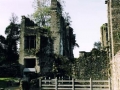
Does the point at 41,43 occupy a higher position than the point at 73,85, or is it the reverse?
the point at 41,43

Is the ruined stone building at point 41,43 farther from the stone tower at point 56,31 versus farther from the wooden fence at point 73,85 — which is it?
the wooden fence at point 73,85

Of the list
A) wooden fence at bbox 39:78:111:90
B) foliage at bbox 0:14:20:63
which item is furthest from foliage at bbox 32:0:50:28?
wooden fence at bbox 39:78:111:90

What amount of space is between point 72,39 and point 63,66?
45.0 feet

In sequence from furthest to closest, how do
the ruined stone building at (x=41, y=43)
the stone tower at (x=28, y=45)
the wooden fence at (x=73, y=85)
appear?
the stone tower at (x=28, y=45) < the ruined stone building at (x=41, y=43) < the wooden fence at (x=73, y=85)

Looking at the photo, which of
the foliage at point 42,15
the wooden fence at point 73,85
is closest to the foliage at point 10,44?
the foliage at point 42,15

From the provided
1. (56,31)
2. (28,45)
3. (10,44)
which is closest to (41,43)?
(28,45)

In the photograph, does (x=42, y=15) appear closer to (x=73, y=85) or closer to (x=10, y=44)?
(x=10, y=44)

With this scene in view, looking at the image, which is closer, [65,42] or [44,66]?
[44,66]

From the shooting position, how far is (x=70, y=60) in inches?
1188

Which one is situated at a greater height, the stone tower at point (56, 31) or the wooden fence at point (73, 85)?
the stone tower at point (56, 31)

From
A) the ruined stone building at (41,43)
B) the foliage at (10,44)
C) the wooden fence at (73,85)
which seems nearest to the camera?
the wooden fence at (73,85)

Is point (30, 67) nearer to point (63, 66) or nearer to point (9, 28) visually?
point (63, 66)

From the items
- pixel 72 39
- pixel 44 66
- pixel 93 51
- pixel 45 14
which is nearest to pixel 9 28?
pixel 45 14

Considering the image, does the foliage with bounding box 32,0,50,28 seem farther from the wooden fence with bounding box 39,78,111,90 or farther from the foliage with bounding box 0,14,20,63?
the wooden fence with bounding box 39,78,111,90
